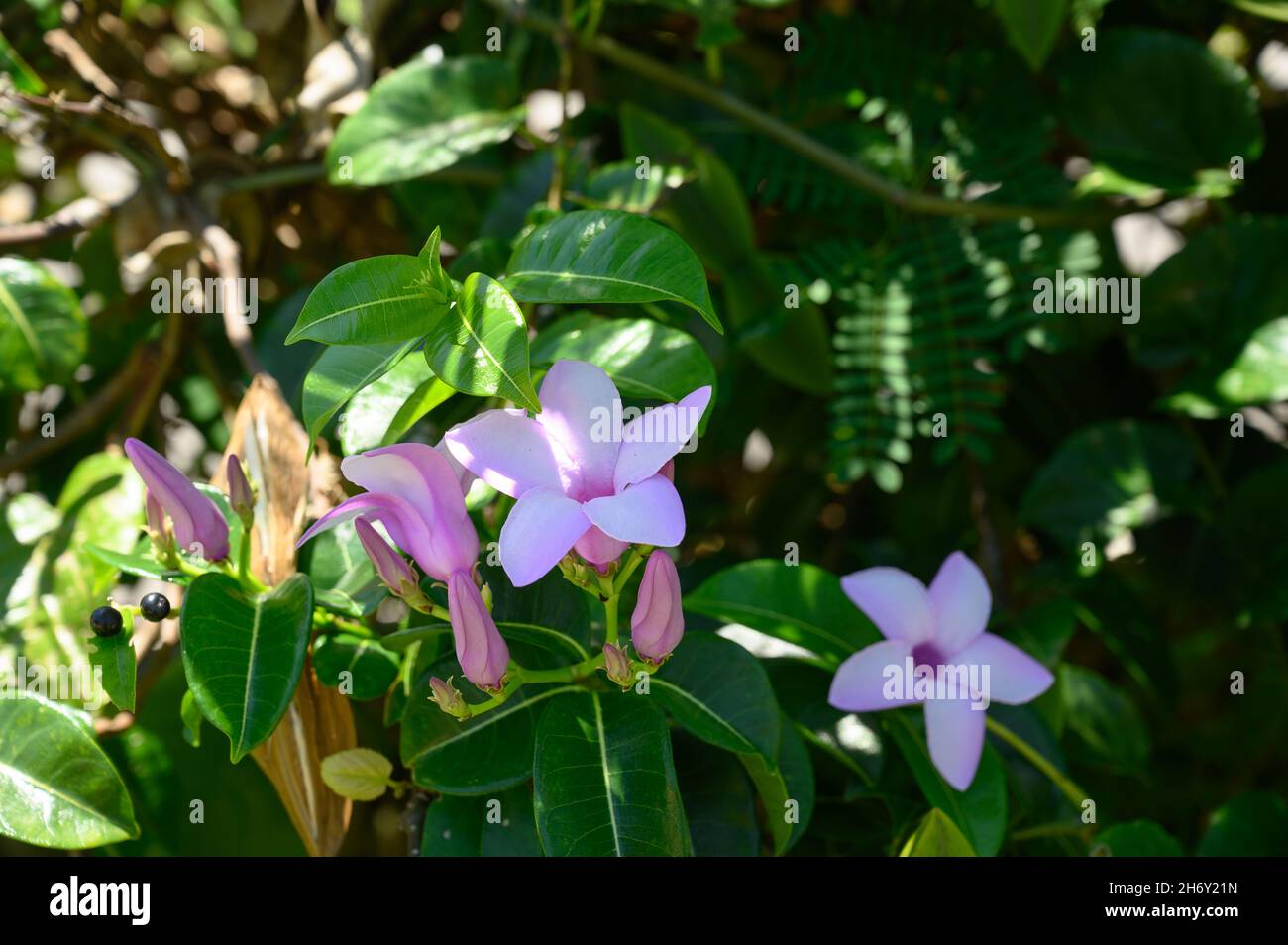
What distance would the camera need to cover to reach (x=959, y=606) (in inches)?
33.2

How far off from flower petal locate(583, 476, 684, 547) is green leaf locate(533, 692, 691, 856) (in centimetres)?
17

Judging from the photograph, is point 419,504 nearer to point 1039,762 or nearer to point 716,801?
point 716,801

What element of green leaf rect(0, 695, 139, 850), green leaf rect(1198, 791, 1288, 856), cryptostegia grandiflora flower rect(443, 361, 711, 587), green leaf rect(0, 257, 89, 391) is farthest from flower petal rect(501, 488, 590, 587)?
green leaf rect(1198, 791, 1288, 856)

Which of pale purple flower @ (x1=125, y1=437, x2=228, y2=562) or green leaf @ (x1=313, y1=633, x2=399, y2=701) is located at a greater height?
pale purple flower @ (x1=125, y1=437, x2=228, y2=562)

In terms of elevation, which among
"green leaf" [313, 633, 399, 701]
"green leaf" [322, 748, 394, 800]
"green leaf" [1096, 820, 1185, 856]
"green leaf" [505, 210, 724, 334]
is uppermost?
"green leaf" [505, 210, 724, 334]

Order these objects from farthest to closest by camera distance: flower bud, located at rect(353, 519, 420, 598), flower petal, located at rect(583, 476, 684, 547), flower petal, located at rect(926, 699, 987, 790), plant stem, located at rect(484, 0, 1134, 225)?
plant stem, located at rect(484, 0, 1134, 225) < flower petal, located at rect(926, 699, 987, 790) < flower bud, located at rect(353, 519, 420, 598) < flower petal, located at rect(583, 476, 684, 547)

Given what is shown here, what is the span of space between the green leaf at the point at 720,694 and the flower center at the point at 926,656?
0.16m

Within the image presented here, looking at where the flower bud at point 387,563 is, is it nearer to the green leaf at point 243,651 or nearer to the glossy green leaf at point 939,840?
the green leaf at point 243,651

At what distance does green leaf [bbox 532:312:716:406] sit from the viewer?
2.39 ft

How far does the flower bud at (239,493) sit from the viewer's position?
0.73 meters

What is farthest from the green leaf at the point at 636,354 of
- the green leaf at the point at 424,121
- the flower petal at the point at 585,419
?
the green leaf at the point at 424,121

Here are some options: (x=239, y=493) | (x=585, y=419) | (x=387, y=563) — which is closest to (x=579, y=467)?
(x=585, y=419)

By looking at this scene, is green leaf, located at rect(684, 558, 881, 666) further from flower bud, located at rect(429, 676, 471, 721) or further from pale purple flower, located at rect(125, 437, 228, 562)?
pale purple flower, located at rect(125, 437, 228, 562)

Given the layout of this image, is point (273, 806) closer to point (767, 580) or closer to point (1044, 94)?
point (767, 580)
